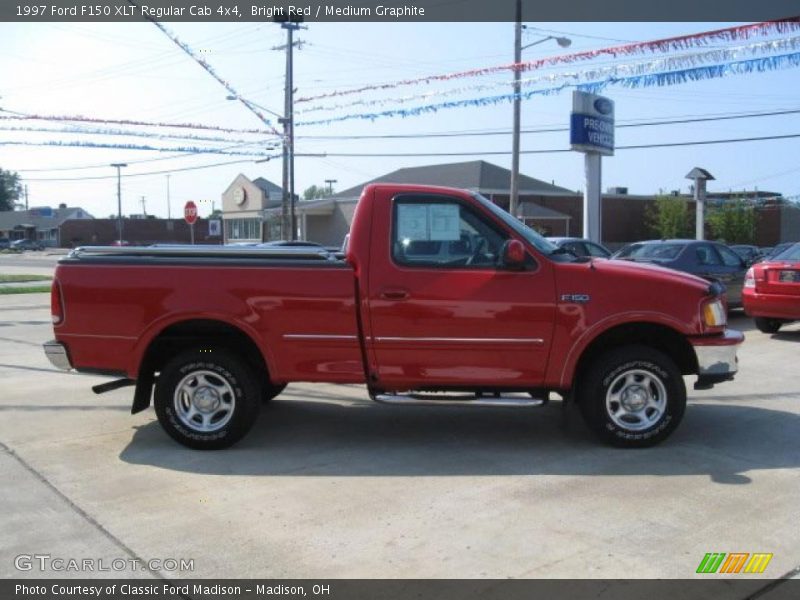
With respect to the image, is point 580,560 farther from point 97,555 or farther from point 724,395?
point 724,395

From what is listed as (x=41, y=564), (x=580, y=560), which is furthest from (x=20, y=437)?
(x=580, y=560)

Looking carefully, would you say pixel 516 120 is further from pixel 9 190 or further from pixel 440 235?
pixel 9 190

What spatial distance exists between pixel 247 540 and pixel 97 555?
78cm

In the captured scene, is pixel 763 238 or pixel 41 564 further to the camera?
pixel 763 238

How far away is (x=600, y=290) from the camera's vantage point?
5.75 metres

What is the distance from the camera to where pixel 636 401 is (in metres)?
5.93

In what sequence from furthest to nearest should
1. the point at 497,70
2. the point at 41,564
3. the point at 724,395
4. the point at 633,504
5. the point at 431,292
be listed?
the point at 497,70, the point at 724,395, the point at 431,292, the point at 633,504, the point at 41,564

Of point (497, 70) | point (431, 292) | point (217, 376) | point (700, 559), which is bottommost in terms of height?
point (700, 559)

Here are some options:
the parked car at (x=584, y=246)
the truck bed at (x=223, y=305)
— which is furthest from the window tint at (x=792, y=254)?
the truck bed at (x=223, y=305)

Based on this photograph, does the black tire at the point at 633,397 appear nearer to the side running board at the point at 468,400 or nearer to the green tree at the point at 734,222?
the side running board at the point at 468,400

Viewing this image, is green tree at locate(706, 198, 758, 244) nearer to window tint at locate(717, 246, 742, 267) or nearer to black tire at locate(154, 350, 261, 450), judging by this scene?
window tint at locate(717, 246, 742, 267)

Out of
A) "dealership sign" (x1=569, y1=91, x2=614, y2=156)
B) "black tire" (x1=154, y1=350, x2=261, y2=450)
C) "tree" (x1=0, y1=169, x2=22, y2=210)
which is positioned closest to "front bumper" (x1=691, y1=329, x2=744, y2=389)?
"black tire" (x1=154, y1=350, x2=261, y2=450)

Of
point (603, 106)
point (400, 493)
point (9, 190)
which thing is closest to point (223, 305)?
point (400, 493)

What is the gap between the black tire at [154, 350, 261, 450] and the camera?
5910mm
